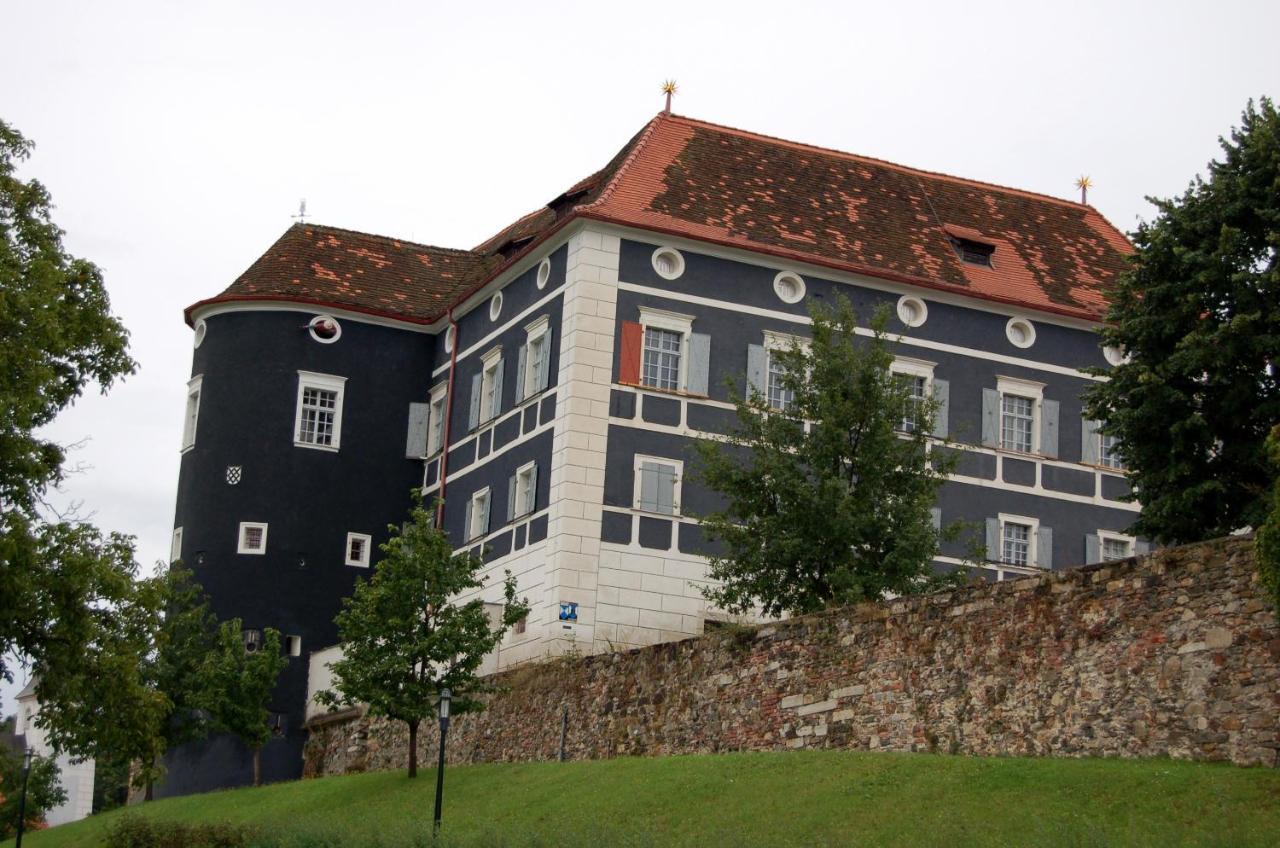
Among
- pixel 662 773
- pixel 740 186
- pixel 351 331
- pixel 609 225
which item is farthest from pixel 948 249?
pixel 662 773

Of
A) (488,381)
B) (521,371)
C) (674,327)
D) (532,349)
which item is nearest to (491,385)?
(488,381)

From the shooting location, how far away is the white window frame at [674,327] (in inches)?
1678

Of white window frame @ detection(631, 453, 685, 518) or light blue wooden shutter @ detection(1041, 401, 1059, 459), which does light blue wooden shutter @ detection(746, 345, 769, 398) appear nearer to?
white window frame @ detection(631, 453, 685, 518)

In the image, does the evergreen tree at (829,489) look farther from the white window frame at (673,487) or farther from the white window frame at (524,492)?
the white window frame at (524,492)

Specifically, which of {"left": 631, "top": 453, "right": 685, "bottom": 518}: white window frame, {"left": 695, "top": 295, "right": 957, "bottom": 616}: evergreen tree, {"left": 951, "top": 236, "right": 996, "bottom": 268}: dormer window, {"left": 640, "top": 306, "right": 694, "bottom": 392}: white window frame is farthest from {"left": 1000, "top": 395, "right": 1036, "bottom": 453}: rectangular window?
{"left": 695, "top": 295, "right": 957, "bottom": 616}: evergreen tree

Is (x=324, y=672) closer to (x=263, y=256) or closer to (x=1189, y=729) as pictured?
(x=263, y=256)

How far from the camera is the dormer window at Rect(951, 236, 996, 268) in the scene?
47031 mm

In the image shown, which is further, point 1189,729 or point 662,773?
point 662,773

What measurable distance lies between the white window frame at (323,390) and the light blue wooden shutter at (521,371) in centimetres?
643

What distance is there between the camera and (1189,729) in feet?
74.5

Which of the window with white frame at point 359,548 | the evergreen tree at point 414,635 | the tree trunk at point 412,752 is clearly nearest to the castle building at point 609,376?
the window with white frame at point 359,548

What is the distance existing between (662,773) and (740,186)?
19718 millimetres

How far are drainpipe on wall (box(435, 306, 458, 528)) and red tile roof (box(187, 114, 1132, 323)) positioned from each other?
40.7 inches

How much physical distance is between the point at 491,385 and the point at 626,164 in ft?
18.7
